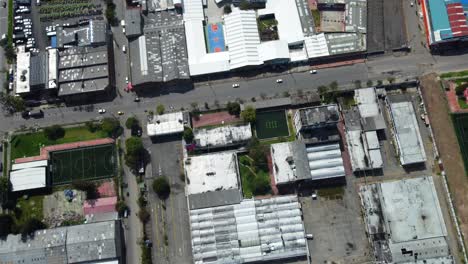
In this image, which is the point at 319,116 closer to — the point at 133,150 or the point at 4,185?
the point at 133,150

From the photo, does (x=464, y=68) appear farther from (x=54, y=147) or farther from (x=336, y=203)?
(x=54, y=147)

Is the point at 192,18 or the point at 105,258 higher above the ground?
the point at 192,18

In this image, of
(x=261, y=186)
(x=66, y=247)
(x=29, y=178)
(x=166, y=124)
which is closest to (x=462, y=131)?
(x=261, y=186)

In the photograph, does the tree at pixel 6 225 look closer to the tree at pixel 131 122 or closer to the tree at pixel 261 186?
the tree at pixel 131 122

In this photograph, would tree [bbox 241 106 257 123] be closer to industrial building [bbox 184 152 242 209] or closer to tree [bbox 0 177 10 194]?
industrial building [bbox 184 152 242 209]

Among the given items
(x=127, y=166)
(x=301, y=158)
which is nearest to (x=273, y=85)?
(x=301, y=158)

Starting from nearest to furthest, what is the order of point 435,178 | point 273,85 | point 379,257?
point 379,257
point 435,178
point 273,85

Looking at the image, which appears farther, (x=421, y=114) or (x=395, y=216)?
(x=421, y=114)

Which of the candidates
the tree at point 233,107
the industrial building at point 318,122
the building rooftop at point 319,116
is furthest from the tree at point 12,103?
the building rooftop at point 319,116

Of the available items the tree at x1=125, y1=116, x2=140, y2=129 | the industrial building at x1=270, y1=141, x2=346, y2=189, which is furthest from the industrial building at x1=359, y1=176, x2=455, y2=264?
the tree at x1=125, y1=116, x2=140, y2=129
